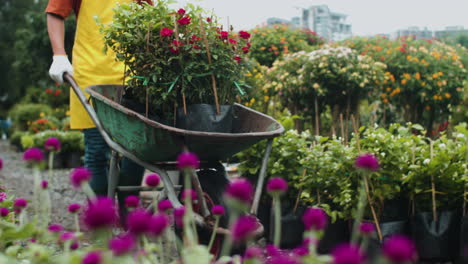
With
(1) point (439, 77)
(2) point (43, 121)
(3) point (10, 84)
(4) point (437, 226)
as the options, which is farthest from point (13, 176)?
(3) point (10, 84)

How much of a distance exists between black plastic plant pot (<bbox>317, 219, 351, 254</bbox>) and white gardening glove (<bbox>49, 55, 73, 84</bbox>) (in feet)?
5.25

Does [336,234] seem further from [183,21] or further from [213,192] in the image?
[183,21]

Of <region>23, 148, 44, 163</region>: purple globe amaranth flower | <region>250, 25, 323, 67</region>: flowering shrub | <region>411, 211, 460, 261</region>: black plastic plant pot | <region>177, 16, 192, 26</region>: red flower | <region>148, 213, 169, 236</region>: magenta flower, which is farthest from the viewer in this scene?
<region>250, 25, 323, 67</region>: flowering shrub

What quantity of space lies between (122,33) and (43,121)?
6.92m

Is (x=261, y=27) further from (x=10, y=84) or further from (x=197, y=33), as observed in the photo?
(x=10, y=84)

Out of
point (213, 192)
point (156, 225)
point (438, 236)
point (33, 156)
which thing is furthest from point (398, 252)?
point (438, 236)

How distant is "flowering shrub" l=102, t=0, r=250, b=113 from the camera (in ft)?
6.79

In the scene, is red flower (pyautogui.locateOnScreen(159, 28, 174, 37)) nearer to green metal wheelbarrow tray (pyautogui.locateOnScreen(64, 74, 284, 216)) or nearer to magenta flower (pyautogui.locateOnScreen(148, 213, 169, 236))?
green metal wheelbarrow tray (pyautogui.locateOnScreen(64, 74, 284, 216))

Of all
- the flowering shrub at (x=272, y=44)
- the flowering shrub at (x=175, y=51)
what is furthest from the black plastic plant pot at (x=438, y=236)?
the flowering shrub at (x=272, y=44)

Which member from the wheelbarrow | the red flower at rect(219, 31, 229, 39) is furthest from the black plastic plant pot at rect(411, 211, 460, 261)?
the red flower at rect(219, 31, 229, 39)

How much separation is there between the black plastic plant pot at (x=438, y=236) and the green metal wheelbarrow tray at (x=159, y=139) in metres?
0.87

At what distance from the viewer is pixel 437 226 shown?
2318mm

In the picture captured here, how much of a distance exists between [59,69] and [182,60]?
723 mm

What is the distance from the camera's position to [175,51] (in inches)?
80.0
